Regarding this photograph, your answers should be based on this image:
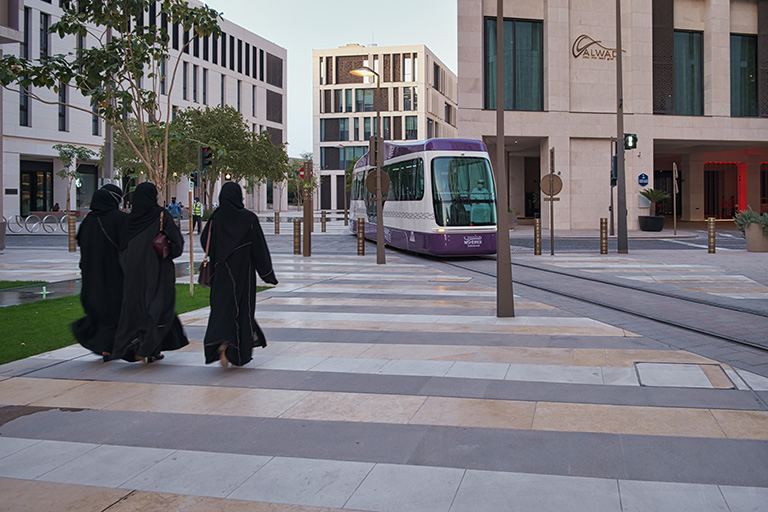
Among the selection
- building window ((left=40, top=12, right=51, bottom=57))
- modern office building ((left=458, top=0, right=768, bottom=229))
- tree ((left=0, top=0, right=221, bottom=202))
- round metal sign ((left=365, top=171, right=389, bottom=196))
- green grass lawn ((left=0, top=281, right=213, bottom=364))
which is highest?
building window ((left=40, top=12, right=51, bottom=57))

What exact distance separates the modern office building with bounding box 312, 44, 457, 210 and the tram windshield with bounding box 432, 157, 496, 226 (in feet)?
259

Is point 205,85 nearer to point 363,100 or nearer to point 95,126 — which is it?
point 95,126

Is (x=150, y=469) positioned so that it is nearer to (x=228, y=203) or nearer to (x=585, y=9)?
(x=228, y=203)

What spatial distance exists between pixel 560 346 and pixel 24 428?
5.22 meters

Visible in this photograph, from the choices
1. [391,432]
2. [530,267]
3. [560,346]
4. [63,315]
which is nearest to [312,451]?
[391,432]

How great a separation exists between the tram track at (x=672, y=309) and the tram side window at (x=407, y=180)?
5997 millimetres

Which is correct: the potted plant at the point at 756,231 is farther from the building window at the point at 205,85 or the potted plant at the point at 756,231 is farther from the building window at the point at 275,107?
the building window at the point at 275,107

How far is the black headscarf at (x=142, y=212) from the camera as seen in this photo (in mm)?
7141

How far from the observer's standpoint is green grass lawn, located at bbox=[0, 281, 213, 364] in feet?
26.7

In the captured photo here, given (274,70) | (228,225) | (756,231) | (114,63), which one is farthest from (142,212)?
(274,70)

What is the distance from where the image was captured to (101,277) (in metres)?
7.27

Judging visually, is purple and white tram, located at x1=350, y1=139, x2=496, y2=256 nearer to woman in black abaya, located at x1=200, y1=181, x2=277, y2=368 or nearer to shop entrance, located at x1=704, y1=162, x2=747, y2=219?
woman in black abaya, located at x1=200, y1=181, x2=277, y2=368

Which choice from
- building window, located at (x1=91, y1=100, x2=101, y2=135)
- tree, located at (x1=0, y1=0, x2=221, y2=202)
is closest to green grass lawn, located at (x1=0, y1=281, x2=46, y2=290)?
tree, located at (x1=0, y1=0, x2=221, y2=202)

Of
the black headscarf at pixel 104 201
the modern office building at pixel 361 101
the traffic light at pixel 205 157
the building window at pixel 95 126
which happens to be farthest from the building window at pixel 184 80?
the black headscarf at pixel 104 201
